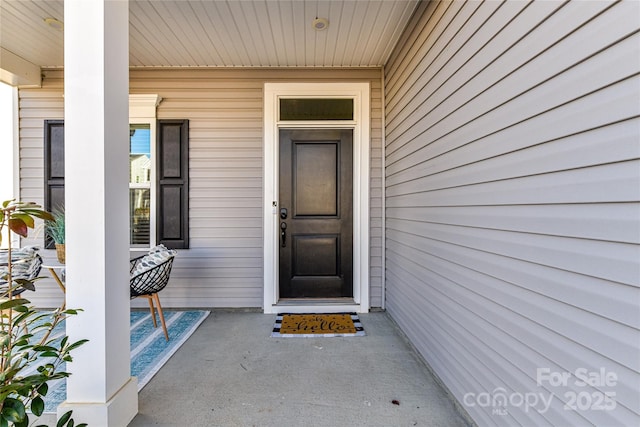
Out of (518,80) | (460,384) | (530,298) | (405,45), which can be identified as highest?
(405,45)

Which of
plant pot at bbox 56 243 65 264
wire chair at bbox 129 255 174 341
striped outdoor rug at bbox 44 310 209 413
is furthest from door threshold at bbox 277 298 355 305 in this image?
plant pot at bbox 56 243 65 264

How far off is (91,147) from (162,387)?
1500mm

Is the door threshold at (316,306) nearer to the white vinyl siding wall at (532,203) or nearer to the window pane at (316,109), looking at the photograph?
the white vinyl siding wall at (532,203)

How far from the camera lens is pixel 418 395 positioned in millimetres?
1879

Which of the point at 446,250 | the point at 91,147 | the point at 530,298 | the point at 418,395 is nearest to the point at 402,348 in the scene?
the point at 418,395

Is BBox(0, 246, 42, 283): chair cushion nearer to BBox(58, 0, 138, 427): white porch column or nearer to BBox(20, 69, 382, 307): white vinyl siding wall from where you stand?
BBox(20, 69, 382, 307): white vinyl siding wall

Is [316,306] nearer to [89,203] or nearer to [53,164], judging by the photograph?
[89,203]

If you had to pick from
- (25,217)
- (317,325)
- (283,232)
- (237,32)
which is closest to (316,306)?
(317,325)

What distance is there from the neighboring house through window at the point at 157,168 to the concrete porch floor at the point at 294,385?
1275 millimetres

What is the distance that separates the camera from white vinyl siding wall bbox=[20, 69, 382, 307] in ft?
11.1

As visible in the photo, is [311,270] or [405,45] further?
[311,270]

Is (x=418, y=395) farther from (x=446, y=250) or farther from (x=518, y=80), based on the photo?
(x=518, y=80)

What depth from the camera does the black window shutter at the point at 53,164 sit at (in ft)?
11.0

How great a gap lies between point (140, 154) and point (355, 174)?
2373 millimetres
